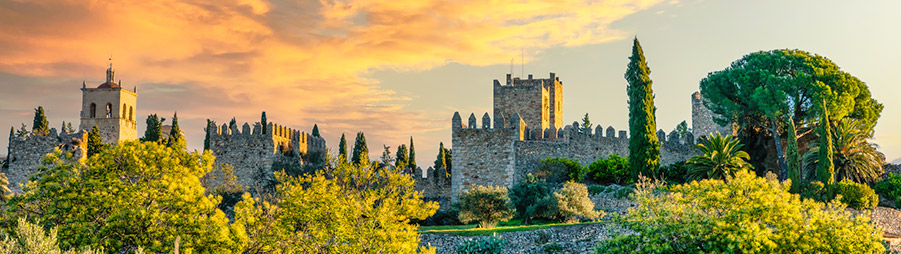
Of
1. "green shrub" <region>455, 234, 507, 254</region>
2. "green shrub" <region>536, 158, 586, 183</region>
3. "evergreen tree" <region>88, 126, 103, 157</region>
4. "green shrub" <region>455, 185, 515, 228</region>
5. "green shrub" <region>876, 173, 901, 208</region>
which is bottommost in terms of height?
"green shrub" <region>455, 234, 507, 254</region>

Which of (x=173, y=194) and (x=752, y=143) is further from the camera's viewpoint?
(x=752, y=143)

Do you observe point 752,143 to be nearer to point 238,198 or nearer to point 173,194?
point 238,198

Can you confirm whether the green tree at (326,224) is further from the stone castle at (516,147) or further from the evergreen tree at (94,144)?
the evergreen tree at (94,144)

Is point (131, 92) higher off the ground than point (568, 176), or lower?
higher

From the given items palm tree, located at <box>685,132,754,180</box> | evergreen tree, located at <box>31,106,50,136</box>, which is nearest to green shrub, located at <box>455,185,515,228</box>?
palm tree, located at <box>685,132,754,180</box>

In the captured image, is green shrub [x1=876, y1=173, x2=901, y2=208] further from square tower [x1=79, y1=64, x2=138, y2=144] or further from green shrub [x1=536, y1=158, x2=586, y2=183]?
square tower [x1=79, y1=64, x2=138, y2=144]

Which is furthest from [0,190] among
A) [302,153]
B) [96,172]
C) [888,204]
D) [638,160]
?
[888,204]

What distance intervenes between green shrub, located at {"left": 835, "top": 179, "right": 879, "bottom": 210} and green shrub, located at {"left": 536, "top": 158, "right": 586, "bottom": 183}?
34.1 ft

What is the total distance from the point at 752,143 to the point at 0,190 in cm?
3443

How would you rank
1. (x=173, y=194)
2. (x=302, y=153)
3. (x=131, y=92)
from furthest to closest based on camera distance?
1. (x=131, y=92)
2. (x=302, y=153)
3. (x=173, y=194)

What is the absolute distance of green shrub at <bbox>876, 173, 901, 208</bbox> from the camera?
116ft

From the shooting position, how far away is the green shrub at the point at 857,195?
32.7 metres

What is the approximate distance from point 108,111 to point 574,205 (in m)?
45.5

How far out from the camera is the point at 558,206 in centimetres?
3216
